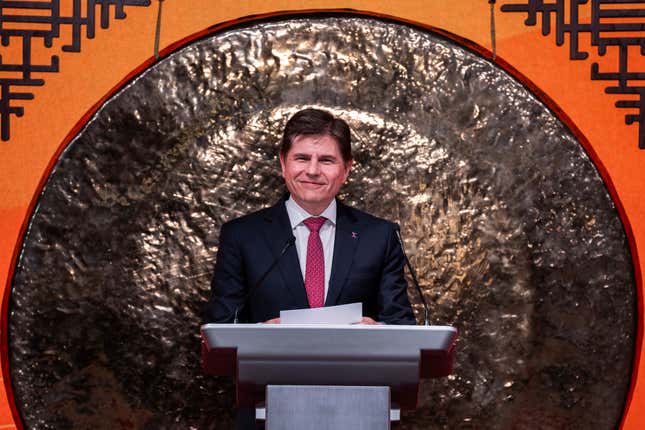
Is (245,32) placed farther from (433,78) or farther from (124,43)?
(433,78)

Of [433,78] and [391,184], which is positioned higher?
[433,78]

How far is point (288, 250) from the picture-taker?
2195mm

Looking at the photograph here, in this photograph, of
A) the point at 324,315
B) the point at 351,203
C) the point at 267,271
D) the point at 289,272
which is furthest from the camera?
the point at 351,203

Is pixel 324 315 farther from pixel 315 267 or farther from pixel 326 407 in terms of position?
pixel 315 267

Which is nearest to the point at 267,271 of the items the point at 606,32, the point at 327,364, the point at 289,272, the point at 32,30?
the point at 289,272


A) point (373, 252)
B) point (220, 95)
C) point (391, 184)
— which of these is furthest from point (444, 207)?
point (220, 95)

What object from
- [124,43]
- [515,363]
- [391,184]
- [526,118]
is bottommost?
[515,363]

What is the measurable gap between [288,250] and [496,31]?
3.23 ft

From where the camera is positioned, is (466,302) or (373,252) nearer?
(373,252)

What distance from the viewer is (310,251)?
2.24m

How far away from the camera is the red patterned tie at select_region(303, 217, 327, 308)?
219 centimetres

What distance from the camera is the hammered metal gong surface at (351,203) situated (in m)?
2.61

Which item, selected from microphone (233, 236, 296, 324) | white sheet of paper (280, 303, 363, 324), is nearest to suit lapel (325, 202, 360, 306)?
microphone (233, 236, 296, 324)

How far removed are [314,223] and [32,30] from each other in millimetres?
1040
